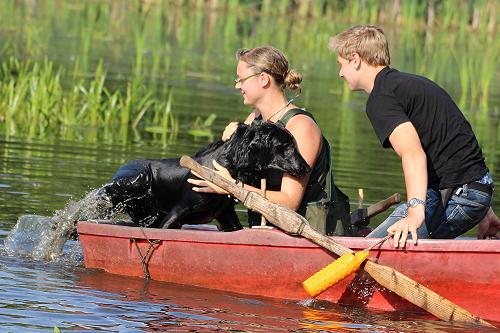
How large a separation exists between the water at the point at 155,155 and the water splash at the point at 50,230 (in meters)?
0.01

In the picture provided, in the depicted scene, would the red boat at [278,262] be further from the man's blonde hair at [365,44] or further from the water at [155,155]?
the man's blonde hair at [365,44]

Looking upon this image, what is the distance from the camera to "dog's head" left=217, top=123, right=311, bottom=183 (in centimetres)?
762

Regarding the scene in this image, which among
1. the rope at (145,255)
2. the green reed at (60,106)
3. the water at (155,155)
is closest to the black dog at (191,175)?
the rope at (145,255)

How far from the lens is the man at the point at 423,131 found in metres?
7.27

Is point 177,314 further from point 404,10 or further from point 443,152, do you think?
point 404,10

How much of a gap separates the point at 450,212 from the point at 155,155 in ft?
19.8

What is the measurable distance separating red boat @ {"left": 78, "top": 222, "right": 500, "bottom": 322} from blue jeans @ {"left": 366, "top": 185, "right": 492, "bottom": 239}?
193mm

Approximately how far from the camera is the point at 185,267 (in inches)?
318

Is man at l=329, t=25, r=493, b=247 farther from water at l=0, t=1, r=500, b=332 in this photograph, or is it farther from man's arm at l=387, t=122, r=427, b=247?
water at l=0, t=1, r=500, b=332

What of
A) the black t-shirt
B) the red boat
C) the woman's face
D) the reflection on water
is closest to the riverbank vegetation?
the red boat

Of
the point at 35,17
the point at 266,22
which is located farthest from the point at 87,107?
the point at 266,22

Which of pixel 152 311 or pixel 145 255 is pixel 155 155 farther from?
pixel 152 311

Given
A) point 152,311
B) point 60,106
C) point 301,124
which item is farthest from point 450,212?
point 60,106

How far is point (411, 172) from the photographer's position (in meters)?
7.11
